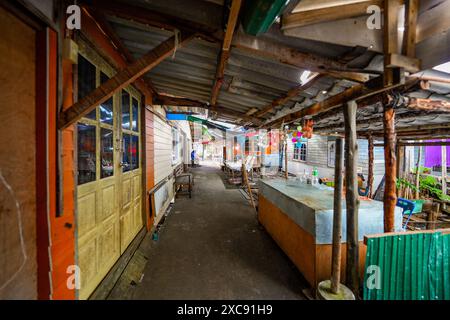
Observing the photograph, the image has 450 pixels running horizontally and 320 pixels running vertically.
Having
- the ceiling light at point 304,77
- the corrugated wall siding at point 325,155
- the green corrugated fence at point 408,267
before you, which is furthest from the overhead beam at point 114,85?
the corrugated wall siding at point 325,155

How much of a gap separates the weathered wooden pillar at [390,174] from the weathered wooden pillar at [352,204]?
43 cm

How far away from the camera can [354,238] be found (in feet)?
8.10

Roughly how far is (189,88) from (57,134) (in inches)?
126

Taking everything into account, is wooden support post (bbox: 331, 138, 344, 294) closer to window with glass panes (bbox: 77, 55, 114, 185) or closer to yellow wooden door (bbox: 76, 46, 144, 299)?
yellow wooden door (bbox: 76, 46, 144, 299)

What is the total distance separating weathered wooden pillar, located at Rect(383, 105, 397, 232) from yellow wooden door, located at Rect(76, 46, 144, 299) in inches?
162

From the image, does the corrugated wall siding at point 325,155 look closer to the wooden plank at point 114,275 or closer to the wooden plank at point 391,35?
the wooden plank at point 391,35

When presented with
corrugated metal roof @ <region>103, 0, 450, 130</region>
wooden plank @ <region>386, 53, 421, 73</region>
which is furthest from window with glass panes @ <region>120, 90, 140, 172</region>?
wooden plank @ <region>386, 53, 421, 73</region>

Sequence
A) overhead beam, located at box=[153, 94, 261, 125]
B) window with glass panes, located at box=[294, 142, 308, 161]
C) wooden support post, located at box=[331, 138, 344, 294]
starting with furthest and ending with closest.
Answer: window with glass panes, located at box=[294, 142, 308, 161]
overhead beam, located at box=[153, 94, 261, 125]
wooden support post, located at box=[331, 138, 344, 294]

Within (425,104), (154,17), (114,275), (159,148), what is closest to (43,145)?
(154,17)

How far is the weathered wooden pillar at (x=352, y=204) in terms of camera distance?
2.48m

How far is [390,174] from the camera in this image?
2574 mm

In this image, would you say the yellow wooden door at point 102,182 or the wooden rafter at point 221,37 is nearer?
the wooden rafter at point 221,37

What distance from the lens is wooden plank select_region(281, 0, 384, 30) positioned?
1805mm
